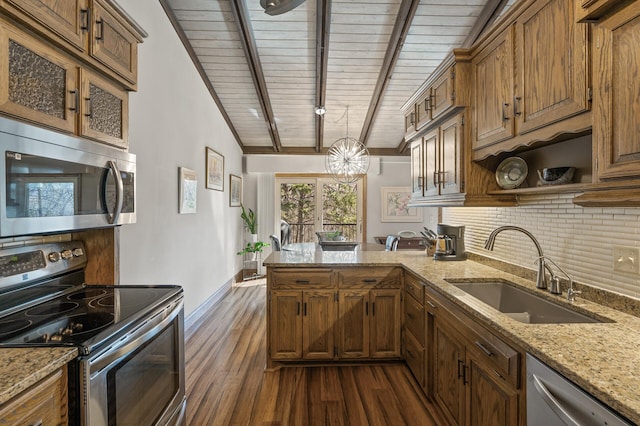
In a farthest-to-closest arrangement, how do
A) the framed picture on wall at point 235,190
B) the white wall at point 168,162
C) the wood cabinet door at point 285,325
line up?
the framed picture on wall at point 235,190 → the wood cabinet door at point 285,325 → the white wall at point 168,162

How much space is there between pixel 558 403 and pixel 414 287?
1604 mm

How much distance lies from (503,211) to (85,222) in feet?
8.70

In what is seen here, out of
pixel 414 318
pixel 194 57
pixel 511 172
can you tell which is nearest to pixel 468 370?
pixel 414 318

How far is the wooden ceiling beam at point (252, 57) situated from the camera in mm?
3395

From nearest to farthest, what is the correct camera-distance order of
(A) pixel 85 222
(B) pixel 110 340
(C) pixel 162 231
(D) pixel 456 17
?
(B) pixel 110 340 → (A) pixel 85 222 → (C) pixel 162 231 → (D) pixel 456 17

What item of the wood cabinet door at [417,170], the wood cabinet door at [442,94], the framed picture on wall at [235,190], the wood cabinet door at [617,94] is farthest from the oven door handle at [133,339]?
the framed picture on wall at [235,190]

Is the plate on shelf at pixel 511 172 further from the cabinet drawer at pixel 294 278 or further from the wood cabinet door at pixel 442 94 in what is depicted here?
the cabinet drawer at pixel 294 278

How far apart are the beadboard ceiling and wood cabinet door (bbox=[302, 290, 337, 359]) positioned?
267 centimetres

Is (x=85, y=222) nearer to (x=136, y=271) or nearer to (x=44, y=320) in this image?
(x=44, y=320)

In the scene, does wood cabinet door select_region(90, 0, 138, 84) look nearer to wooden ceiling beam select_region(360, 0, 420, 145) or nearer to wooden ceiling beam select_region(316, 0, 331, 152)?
wooden ceiling beam select_region(316, 0, 331, 152)

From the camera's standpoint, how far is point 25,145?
4.18 feet

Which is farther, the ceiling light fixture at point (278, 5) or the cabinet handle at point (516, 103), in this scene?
the ceiling light fixture at point (278, 5)

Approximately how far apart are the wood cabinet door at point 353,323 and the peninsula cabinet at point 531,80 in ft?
4.75

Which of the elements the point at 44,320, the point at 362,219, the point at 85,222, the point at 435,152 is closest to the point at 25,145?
the point at 85,222
